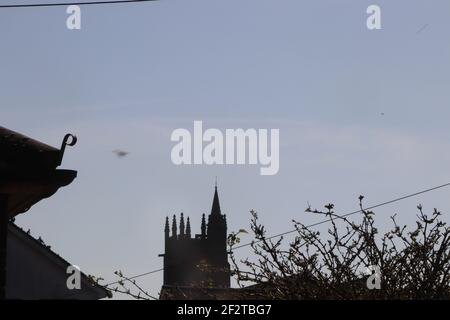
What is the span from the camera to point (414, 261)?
39.5 ft

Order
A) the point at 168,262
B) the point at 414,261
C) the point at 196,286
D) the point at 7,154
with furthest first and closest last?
1. the point at 168,262
2. the point at 196,286
3. the point at 414,261
4. the point at 7,154

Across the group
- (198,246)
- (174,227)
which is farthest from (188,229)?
(198,246)

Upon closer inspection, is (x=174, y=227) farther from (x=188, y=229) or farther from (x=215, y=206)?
(x=215, y=206)

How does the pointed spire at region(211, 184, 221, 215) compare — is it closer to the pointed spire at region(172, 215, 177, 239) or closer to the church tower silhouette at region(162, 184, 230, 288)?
the church tower silhouette at region(162, 184, 230, 288)

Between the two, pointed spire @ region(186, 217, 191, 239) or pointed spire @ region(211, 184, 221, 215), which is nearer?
pointed spire @ region(211, 184, 221, 215)

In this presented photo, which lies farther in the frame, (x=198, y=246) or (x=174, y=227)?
(x=174, y=227)

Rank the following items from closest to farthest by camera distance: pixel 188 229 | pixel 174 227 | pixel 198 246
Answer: pixel 198 246 → pixel 174 227 → pixel 188 229

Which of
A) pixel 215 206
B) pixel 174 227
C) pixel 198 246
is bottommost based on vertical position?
pixel 198 246

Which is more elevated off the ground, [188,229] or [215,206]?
[215,206]

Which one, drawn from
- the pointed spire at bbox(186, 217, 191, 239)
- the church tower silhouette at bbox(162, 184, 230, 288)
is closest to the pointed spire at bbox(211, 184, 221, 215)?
the church tower silhouette at bbox(162, 184, 230, 288)
